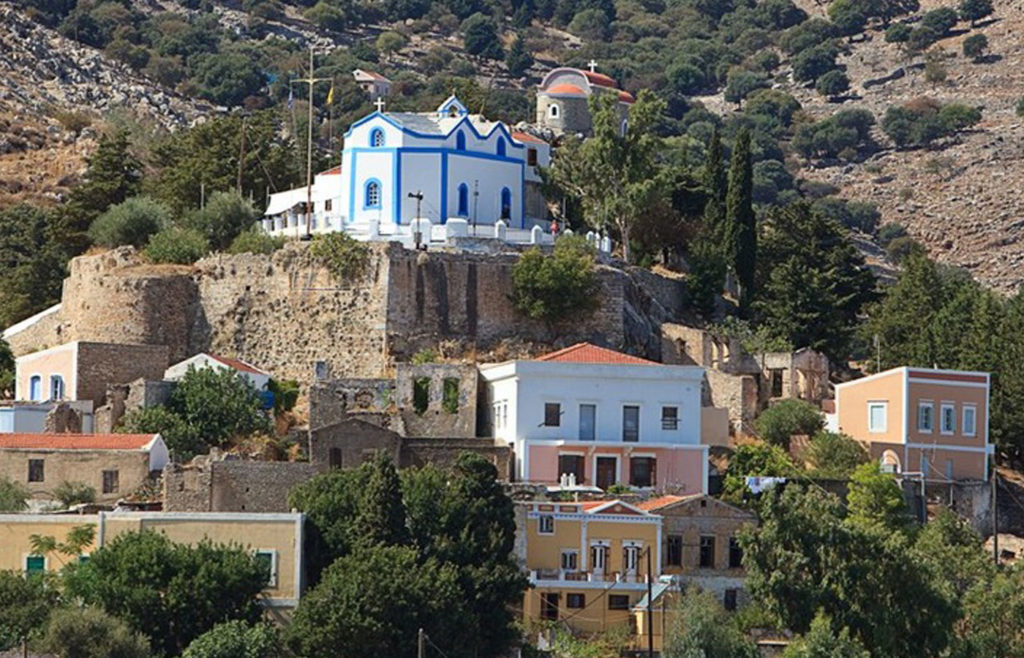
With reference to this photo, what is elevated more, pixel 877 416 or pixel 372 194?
pixel 372 194

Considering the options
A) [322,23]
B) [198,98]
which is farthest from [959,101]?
[198,98]

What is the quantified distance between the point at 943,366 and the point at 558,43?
3709 inches

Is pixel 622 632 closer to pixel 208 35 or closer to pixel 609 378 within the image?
pixel 609 378

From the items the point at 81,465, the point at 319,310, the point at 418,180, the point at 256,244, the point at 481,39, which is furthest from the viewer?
the point at 481,39

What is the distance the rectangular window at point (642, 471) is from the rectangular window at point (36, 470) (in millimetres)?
14083

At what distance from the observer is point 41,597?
183ft

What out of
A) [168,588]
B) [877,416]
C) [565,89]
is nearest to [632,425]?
[877,416]

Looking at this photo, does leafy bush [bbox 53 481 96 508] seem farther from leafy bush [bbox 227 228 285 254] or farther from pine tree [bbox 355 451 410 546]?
leafy bush [bbox 227 228 285 254]

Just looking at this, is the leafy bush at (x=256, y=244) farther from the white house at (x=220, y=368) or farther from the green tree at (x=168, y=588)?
the green tree at (x=168, y=588)

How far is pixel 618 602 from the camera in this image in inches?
2354

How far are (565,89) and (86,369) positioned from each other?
33.7 meters

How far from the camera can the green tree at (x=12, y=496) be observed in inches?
2363

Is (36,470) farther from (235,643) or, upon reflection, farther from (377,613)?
(377,613)

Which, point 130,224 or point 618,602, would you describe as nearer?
point 618,602
